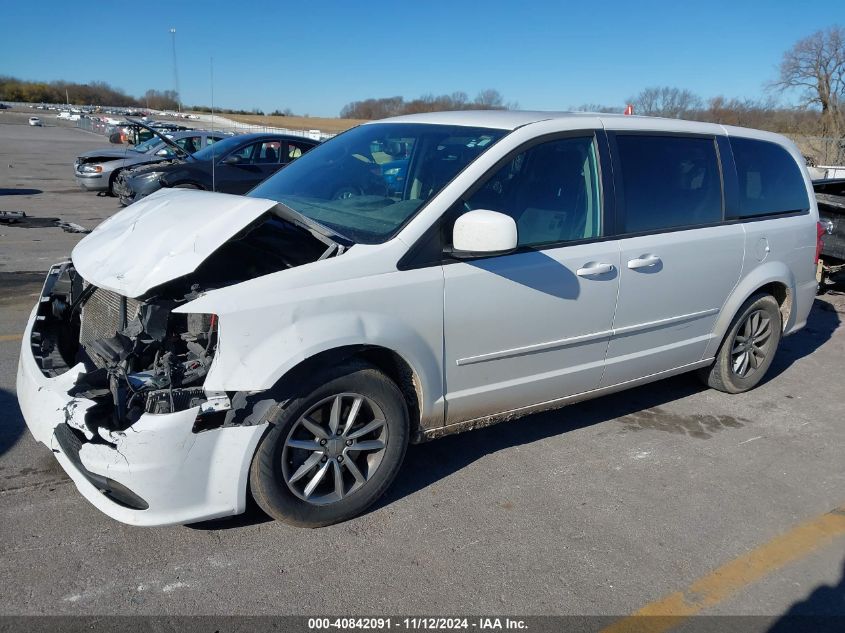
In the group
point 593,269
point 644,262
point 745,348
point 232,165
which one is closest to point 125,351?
point 593,269

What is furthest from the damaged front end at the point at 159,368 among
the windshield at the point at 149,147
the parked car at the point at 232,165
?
the windshield at the point at 149,147

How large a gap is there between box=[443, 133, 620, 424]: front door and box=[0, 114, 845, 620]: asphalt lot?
49 centimetres

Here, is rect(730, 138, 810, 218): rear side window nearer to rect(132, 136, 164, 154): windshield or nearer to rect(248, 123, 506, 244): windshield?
rect(248, 123, 506, 244): windshield

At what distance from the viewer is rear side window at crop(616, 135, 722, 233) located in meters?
3.99

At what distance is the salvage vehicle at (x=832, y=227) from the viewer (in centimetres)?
774

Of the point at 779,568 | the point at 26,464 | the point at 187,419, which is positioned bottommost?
the point at 779,568

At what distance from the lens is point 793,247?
198 inches

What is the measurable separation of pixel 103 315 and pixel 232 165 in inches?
346

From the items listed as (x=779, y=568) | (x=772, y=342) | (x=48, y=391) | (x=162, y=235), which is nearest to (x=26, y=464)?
(x=48, y=391)

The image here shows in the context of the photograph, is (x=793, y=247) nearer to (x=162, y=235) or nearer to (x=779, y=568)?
(x=779, y=568)

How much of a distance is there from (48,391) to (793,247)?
487cm

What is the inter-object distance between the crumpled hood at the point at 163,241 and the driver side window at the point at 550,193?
3.82 feet

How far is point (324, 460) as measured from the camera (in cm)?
308

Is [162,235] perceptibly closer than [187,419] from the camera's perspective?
No
